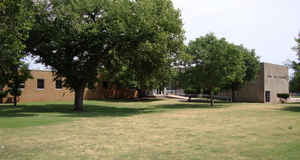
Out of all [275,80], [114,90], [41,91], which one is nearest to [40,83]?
[41,91]

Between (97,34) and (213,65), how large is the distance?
15.9 meters

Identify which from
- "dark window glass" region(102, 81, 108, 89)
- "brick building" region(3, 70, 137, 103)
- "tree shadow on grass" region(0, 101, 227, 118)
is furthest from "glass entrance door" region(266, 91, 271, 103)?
"brick building" region(3, 70, 137, 103)

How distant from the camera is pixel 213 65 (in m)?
31.6

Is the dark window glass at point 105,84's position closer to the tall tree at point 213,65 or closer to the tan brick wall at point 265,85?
the tall tree at point 213,65

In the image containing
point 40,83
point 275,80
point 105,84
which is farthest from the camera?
point 105,84

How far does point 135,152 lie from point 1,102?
36.1 m

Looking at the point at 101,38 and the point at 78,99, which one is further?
the point at 78,99

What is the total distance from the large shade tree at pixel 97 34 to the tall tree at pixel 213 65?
904 cm

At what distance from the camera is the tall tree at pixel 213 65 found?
31.5 metres

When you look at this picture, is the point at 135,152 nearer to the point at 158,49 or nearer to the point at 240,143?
the point at 240,143

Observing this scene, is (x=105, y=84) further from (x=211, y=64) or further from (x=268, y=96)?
(x=268, y=96)

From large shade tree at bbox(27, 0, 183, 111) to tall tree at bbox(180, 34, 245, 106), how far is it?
9044mm

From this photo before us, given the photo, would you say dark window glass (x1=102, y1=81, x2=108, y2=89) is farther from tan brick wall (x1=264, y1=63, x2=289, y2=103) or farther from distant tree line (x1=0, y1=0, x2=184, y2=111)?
tan brick wall (x1=264, y1=63, x2=289, y2=103)

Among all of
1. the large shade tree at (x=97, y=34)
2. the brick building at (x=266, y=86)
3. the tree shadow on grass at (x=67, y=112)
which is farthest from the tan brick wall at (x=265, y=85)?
the tree shadow on grass at (x=67, y=112)
